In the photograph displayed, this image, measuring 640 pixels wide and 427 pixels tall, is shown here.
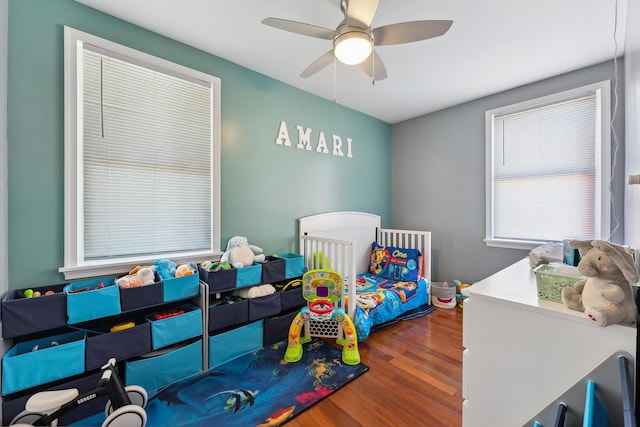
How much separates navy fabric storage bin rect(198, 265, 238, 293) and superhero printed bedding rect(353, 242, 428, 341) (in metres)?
1.11

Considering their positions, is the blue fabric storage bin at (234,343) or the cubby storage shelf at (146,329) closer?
the cubby storage shelf at (146,329)

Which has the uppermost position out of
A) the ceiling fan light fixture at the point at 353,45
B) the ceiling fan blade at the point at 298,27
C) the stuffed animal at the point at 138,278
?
the ceiling fan blade at the point at 298,27

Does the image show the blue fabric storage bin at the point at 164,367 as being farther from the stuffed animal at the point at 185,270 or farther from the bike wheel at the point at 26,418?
the stuffed animal at the point at 185,270

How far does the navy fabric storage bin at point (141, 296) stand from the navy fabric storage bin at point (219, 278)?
11.5 inches

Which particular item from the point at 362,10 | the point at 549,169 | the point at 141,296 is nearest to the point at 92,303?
the point at 141,296

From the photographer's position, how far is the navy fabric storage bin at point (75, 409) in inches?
48.3

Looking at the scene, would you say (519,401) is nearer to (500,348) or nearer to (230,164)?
(500,348)

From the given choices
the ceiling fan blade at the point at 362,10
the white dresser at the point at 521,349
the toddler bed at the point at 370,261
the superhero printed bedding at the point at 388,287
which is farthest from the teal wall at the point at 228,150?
the white dresser at the point at 521,349

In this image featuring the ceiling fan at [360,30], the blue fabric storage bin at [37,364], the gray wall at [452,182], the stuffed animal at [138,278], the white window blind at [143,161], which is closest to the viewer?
the blue fabric storage bin at [37,364]

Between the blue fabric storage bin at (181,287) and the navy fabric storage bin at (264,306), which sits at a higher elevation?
the blue fabric storage bin at (181,287)

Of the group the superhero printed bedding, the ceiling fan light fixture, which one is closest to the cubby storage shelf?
the superhero printed bedding

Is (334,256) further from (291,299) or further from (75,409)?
(75,409)

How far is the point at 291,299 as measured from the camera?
7.37ft

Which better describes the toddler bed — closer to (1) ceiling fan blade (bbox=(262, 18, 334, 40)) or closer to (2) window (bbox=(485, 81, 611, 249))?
(2) window (bbox=(485, 81, 611, 249))
